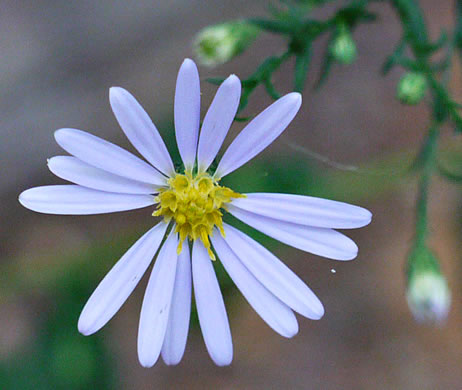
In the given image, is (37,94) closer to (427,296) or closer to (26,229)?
(26,229)

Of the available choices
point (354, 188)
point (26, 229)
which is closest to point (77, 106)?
point (26, 229)

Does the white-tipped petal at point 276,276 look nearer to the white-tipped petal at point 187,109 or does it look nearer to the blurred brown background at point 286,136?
the white-tipped petal at point 187,109

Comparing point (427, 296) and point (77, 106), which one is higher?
point (77, 106)

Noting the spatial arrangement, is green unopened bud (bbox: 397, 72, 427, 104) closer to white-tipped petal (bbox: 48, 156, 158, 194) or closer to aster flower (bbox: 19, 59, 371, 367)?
aster flower (bbox: 19, 59, 371, 367)

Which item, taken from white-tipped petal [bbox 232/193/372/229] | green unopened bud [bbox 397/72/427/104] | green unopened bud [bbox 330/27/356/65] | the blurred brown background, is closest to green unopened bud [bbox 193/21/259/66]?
green unopened bud [bbox 330/27/356/65]

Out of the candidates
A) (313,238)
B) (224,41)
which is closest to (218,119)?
(313,238)

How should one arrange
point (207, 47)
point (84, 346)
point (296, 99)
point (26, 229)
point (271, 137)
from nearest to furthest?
point (296, 99) < point (271, 137) < point (207, 47) < point (84, 346) < point (26, 229)
